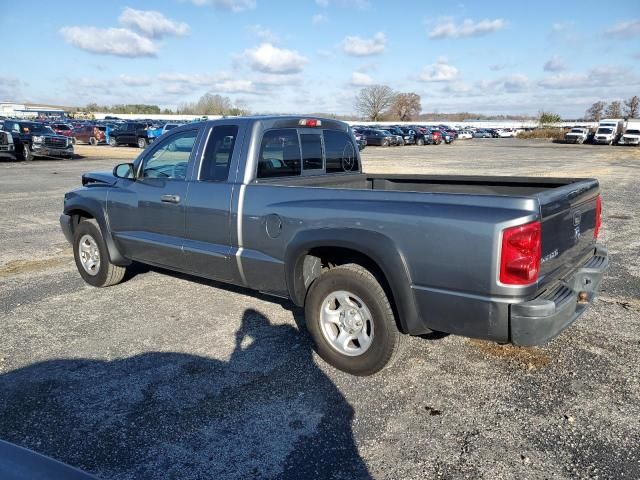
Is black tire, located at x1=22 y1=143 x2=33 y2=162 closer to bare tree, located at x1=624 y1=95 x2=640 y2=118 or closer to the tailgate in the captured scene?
the tailgate

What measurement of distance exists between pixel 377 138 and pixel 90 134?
23427mm

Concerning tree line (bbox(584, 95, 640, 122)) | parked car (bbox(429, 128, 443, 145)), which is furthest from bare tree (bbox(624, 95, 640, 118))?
parked car (bbox(429, 128, 443, 145))

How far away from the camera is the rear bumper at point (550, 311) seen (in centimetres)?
297

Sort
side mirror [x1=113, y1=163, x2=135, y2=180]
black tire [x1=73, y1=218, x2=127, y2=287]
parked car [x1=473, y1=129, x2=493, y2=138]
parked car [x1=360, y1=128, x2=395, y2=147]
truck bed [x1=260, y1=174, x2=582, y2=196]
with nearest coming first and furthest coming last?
truck bed [x1=260, y1=174, x2=582, y2=196] → side mirror [x1=113, y1=163, x2=135, y2=180] → black tire [x1=73, y1=218, x2=127, y2=287] → parked car [x1=360, y1=128, x2=395, y2=147] → parked car [x1=473, y1=129, x2=493, y2=138]

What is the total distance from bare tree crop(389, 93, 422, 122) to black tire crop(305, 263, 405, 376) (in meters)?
121

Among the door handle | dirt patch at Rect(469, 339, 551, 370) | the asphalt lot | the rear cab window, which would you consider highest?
the rear cab window

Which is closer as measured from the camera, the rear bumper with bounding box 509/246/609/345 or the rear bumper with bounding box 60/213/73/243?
the rear bumper with bounding box 509/246/609/345

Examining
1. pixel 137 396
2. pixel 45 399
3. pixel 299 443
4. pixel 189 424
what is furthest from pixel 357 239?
pixel 45 399

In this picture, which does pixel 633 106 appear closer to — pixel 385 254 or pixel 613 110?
pixel 613 110

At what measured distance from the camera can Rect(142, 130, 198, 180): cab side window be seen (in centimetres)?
480

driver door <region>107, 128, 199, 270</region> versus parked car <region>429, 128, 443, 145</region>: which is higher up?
driver door <region>107, 128, 199, 270</region>

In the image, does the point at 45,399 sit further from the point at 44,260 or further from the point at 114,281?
the point at 44,260

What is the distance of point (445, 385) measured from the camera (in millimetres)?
3646

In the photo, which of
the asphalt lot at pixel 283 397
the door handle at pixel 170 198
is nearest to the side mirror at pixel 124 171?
the door handle at pixel 170 198
